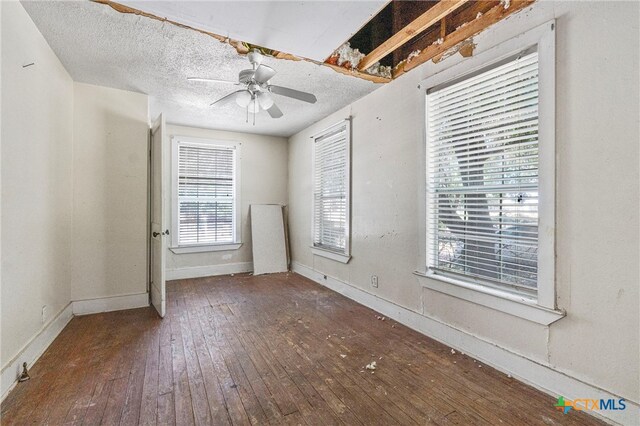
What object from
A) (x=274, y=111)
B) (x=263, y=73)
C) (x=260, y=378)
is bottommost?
(x=260, y=378)

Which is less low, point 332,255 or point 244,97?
point 244,97

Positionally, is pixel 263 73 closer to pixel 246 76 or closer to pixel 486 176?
pixel 246 76

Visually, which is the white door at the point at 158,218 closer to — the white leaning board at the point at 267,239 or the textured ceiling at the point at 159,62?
the textured ceiling at the point at 159,62

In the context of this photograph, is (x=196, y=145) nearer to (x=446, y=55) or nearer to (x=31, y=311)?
(x=31, y=311)

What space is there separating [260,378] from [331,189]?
274 centimetres

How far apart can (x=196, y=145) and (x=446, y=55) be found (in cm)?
388

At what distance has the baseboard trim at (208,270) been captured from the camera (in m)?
4.58

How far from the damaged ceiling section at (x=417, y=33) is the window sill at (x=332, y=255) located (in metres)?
2.17

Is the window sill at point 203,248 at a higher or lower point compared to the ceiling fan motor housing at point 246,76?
lower

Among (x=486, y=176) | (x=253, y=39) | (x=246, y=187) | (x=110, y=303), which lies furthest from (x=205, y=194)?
(x=486, y=176)

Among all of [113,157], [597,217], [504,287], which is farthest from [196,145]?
[597,217]

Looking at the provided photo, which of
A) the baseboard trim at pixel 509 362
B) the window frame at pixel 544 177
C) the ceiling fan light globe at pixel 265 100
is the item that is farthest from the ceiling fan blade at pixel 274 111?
the baseboard trim at pixel 509 362

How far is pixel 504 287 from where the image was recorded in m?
2.06

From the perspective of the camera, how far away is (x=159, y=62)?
2.62 m
